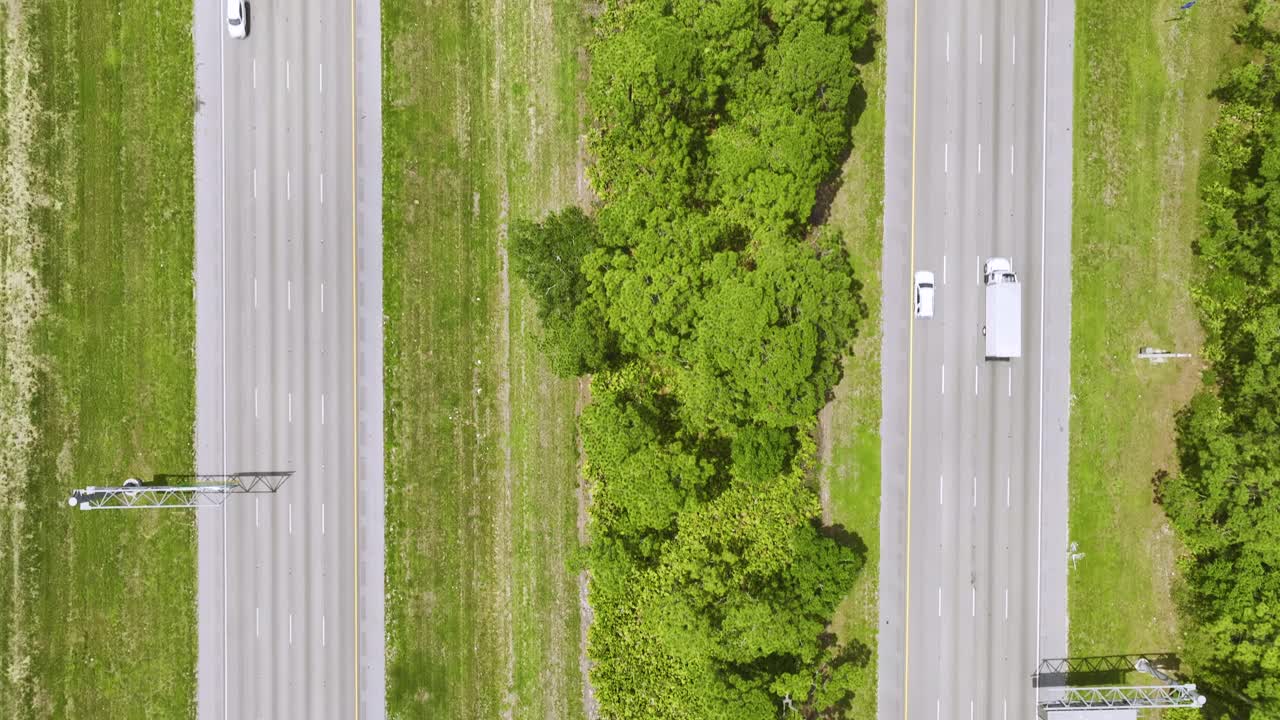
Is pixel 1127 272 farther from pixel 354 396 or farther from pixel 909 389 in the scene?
pixel 354 396

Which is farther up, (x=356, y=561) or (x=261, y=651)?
(x=356, y=561)

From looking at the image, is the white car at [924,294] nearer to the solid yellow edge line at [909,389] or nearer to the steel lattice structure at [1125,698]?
the solid yellow edge line at [909,389]

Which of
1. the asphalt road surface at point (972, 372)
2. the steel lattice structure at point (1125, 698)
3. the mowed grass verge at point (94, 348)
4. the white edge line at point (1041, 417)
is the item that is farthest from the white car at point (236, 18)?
the steel lattice structure at point (1125, 698)

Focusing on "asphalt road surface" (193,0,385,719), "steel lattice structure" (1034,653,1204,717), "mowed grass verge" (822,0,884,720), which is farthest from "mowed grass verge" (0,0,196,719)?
"steel lattice structure" (1034,653,1204,717)

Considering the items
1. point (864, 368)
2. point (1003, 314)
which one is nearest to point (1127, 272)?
point (1003, 314)

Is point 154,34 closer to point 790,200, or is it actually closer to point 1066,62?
point 790,200

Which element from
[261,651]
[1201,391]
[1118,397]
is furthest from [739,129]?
[261,651]

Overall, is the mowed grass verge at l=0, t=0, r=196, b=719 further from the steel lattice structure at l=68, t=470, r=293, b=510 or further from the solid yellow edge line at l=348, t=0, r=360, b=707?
the solid yellow edge line at l=348, t=0, r=360, b=707
